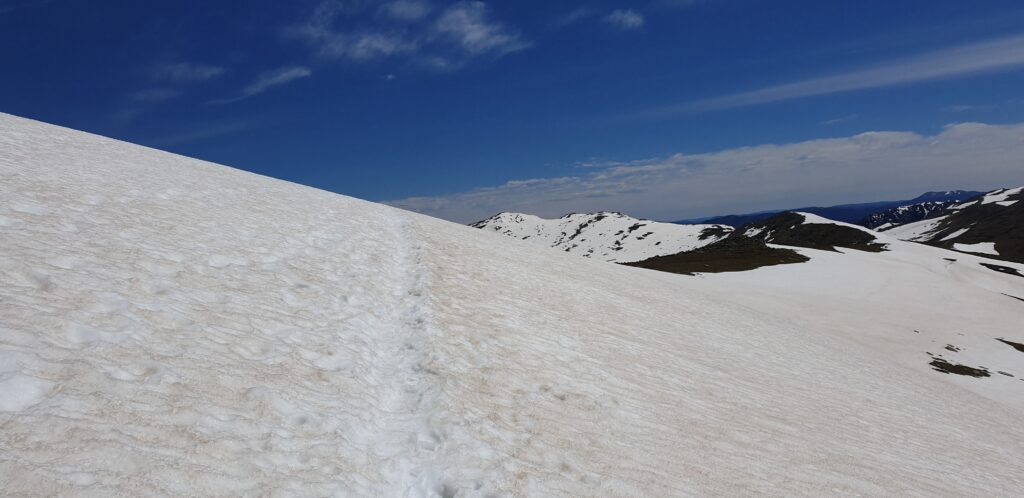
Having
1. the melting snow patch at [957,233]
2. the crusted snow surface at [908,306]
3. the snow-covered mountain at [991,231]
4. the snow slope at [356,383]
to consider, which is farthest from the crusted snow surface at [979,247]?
the snow slope at [356,383]

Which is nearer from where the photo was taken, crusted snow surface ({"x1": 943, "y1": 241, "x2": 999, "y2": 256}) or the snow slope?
the snow slope

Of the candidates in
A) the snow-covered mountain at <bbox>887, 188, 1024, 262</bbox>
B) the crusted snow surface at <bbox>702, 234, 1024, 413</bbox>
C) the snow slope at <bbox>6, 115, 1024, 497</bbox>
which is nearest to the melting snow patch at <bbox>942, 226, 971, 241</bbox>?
the snow-covered mountain at <bbox>887, 188, 1024, 262</bbox>

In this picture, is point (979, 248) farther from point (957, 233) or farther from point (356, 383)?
point (356, 383)

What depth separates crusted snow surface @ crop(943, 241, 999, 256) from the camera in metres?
119

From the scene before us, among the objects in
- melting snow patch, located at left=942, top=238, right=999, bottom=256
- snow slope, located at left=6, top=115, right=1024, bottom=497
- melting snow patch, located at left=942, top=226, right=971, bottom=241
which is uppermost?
snow slope, located at left=6, top=115, right=1024, bottom=497

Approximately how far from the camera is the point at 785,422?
374 inches

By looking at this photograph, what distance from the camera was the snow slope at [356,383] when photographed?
446 cm

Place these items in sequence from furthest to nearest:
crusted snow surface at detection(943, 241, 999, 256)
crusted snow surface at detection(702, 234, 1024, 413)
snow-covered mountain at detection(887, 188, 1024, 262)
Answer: crusted snow surface at detection(943, 241, 999, 256), snow-covered mountain at detection(887, 188, 1024, 262), crusted snow surface at detection(702, 234, 1024, 413)

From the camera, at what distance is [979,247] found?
124m

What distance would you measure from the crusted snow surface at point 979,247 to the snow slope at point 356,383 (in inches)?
5645

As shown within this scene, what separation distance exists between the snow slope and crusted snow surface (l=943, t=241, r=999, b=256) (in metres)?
143

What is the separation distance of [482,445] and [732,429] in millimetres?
5101

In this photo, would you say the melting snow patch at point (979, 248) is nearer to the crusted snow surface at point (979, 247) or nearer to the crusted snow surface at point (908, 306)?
the crusted snow surface at point (979, 247)

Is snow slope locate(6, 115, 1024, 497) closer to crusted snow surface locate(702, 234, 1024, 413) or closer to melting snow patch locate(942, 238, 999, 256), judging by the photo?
crusted snow surface locate(702, 234, 1024, 413)
